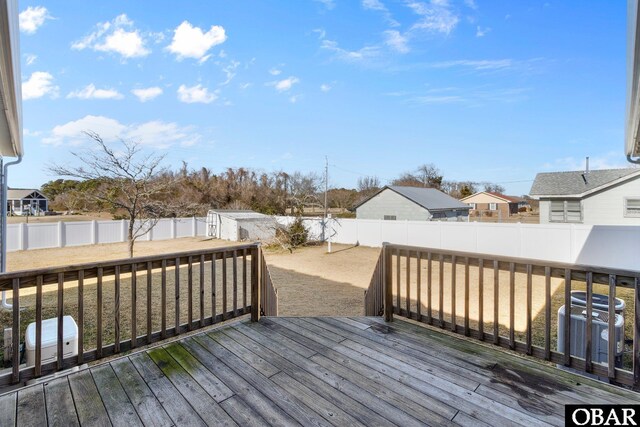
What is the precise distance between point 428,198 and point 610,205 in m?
8.02

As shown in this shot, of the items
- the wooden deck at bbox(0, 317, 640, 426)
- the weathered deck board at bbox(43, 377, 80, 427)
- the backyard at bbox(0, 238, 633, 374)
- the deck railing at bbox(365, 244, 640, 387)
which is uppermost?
the deck railing at bbox(365, 244, 640, 387)

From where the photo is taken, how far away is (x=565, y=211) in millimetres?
13711

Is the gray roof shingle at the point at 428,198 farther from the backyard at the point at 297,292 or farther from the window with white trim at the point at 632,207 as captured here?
the window with white trim at the point at 632,207

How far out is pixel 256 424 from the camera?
5.45 ft

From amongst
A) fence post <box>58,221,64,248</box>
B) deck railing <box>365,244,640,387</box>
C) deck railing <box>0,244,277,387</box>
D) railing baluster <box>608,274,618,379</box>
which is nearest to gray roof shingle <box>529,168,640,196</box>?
deck railing <box>365,244,640,387</box>

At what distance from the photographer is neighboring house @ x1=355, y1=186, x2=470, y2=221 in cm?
1720

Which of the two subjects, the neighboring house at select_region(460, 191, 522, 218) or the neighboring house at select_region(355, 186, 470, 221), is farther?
the neighboring house at select_region(460, 191, 522, 218)

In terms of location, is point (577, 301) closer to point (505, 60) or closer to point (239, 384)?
point (239, 384)

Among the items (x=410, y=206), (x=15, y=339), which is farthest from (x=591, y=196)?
(x=15, y=339)

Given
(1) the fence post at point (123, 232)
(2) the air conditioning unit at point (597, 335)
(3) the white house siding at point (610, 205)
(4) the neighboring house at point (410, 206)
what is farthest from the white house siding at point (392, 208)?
(2) the air conditioning unit at point (597, 335)

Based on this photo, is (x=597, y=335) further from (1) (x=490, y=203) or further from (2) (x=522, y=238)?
(1) (x=490, y=203)

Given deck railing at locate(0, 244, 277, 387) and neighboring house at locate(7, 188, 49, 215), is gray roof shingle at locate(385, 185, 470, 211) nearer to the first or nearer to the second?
deck railing at locate(0, 244, 277, 387)

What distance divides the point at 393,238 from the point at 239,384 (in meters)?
12.3

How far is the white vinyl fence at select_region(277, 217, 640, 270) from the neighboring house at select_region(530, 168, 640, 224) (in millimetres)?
4257
